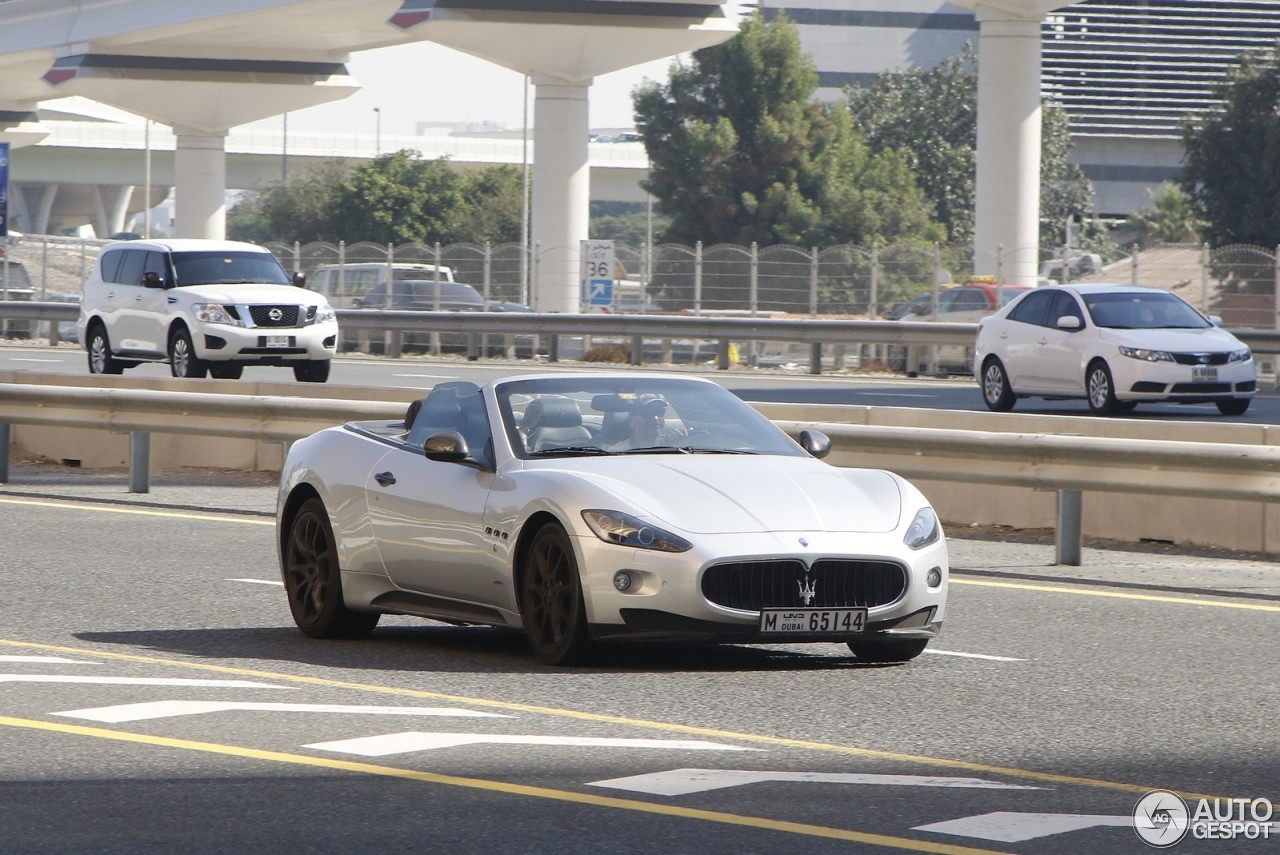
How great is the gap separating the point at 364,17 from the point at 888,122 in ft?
207

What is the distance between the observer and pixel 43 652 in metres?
9.38

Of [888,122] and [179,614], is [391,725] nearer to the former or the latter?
[179,614]

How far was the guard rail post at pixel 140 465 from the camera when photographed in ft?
56.8

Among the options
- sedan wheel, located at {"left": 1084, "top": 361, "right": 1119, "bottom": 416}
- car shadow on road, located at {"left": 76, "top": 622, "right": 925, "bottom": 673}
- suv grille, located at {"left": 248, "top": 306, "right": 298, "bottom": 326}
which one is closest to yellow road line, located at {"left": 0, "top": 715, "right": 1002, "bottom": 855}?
car shadow on road, located at {"left": 76, "top": 622, "right": 925, "bottom": 673}

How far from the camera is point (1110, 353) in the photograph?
2366 centimetres

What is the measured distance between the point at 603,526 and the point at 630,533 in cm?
12

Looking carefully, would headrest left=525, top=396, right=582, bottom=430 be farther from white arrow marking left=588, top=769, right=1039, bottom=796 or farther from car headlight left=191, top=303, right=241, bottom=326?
car headlight left=191, top=303, right=241, bottom=326

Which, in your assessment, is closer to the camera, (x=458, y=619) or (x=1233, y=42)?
(x=458, y=619)

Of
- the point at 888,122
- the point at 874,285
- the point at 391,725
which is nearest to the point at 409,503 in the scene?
the point at 391,725

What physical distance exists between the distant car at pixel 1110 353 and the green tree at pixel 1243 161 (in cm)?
4687

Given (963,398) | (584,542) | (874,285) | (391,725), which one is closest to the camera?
(391,725)

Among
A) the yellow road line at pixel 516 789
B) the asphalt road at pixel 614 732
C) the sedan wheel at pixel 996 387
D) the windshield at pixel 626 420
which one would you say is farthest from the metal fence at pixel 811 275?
the yellow road line at pixel 516 789

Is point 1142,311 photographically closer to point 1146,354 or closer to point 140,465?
point 1146,354

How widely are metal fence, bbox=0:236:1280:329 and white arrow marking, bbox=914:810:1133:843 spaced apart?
90.3ft
